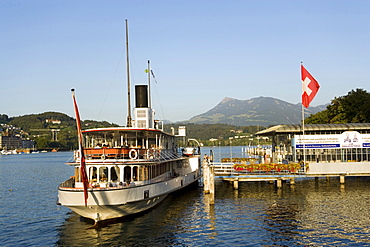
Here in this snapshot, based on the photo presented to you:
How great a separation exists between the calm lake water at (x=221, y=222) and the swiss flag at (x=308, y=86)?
31.6 feet

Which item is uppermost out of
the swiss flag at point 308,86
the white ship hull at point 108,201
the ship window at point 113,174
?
the swiss flag at point 308,86

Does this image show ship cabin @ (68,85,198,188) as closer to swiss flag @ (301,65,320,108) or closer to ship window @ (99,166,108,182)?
ship window @ (99,166,108,182)

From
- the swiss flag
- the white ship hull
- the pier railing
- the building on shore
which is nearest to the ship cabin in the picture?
the white ship hull

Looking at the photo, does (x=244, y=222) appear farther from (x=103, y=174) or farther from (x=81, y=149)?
(x=81, y=149)

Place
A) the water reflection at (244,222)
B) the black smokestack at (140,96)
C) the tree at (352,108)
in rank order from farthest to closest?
the tree at (352,108) < the black smokestack at (140,96) < the water reflection at (244,222)

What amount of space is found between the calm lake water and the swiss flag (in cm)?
962

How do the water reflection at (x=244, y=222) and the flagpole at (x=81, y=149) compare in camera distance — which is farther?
the water reflection at (x=244, y=222)

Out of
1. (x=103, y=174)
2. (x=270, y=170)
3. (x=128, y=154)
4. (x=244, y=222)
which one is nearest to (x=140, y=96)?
(x=128, y=154)

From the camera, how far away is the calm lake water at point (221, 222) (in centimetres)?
2444

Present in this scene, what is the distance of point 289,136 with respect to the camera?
166 ft

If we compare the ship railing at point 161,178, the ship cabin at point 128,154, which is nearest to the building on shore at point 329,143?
the ship railing at point 161,178

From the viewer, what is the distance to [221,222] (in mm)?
28766

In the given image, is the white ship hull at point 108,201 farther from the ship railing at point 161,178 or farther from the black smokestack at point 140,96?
the black smokestack at point 140,96

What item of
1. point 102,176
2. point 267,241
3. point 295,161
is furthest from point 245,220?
point 295,161
